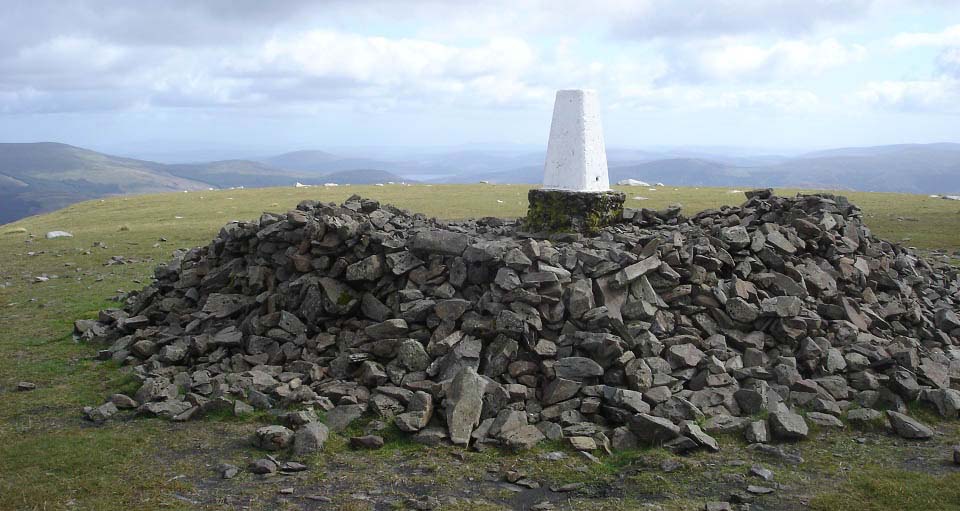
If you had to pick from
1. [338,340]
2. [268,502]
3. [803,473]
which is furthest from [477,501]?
[338,340]

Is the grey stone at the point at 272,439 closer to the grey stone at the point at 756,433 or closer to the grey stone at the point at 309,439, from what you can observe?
the grey stone at the point at 309,439

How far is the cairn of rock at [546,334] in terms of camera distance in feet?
32.1

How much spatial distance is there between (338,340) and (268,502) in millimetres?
4723

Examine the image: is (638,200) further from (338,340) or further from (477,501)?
(477,501)

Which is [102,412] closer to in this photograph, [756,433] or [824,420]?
[756,433]

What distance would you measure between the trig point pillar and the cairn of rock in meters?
0.98

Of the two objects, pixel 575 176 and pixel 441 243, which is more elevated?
pixel 575 176

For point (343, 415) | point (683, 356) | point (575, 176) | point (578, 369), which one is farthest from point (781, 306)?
point (343, 415)

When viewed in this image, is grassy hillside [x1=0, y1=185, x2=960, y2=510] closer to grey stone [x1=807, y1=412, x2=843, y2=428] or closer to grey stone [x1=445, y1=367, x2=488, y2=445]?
grey stone [x1=807, y1=412, x2=843, y2=428]

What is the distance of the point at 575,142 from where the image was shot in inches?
618

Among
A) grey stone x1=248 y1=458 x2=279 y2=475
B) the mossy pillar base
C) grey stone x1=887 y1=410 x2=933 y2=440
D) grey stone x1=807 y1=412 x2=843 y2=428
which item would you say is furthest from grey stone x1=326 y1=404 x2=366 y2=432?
grey stone x1=887 y1=410 x2=933 y2=440

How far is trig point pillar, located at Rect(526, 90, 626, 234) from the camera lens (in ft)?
51.1

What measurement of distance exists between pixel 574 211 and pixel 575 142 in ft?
5.15

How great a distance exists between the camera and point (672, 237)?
1317 cm
